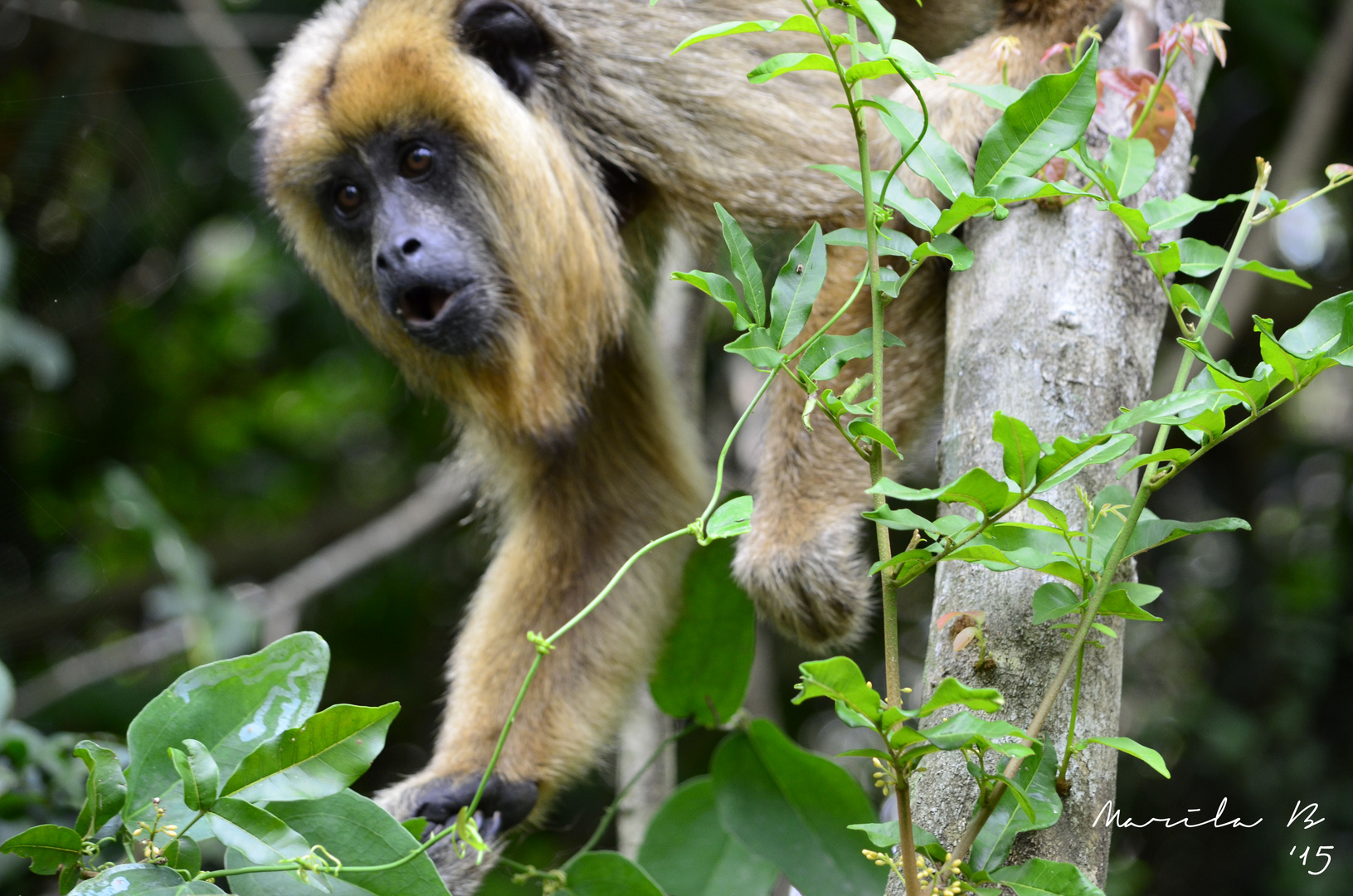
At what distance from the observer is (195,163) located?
19.0 feet

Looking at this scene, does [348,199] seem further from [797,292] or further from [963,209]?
[963,209]

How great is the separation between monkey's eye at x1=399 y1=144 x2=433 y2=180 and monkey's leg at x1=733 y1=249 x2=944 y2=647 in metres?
1.04

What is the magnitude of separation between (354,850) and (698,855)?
1.13 metres

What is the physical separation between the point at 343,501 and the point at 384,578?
777 mm

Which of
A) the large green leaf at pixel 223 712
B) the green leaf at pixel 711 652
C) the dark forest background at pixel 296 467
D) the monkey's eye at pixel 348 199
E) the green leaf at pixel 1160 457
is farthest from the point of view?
the dark forest background at pixel 296 467

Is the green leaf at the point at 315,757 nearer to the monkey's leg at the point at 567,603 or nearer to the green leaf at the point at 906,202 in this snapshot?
the green leaf at the point at 906,202

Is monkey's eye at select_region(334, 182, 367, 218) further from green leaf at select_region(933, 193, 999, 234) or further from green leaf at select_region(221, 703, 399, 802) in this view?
green leaf at select_region(933, 193, 999, 234)

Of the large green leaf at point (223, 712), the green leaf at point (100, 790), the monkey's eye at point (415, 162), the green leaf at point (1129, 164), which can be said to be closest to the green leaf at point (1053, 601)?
the green leaf at point (1129, 164)

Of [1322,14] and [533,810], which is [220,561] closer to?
[533,810]

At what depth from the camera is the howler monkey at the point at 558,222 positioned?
2713 millimetres

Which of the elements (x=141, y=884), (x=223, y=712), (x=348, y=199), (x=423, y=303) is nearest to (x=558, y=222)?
(x=423, y=303)

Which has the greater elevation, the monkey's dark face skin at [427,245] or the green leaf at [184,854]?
the monkey's dark face skin at [427,245]

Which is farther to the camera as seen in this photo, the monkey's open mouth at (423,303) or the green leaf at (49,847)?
the monkey's open mouth at (423,303)

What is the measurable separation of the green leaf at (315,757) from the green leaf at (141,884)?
10 cm
